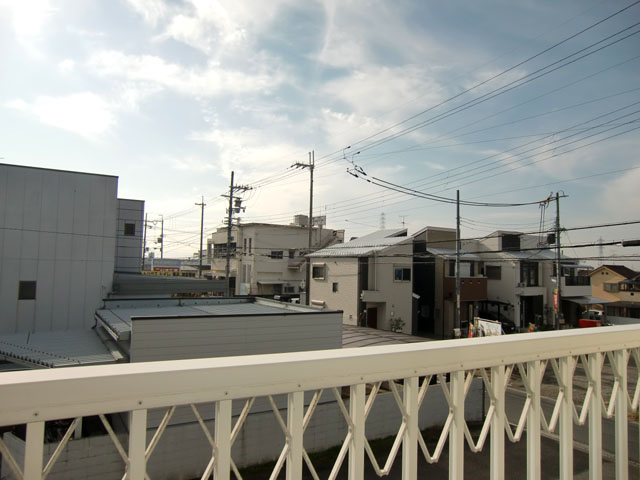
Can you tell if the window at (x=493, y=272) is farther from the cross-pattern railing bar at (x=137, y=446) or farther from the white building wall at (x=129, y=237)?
the cross-pattern railing bar at (x=137, y=446)

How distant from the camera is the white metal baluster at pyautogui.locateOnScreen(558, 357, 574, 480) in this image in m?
1.46

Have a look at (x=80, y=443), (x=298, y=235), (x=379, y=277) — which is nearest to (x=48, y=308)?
(x=80, y=443)

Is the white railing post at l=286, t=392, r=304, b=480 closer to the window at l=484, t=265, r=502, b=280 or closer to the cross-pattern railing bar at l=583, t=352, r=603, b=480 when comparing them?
the cross-pattern railing bar at l=583, t=352, r=603, b=480

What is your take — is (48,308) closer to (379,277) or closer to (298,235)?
(379,277)

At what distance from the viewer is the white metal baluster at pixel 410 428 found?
1.16 m

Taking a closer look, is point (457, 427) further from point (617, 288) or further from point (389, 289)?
point (617, 288)

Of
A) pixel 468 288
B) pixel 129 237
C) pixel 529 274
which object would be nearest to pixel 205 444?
pixel 129 237

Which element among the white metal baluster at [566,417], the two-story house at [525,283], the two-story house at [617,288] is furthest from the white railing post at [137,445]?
the two-story house at [617,288]

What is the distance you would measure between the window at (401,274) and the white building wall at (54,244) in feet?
42.6

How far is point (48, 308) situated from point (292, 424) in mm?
13949

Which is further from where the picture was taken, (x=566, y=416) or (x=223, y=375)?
(x=566, y=416)

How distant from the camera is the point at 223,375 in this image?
3.00 feet

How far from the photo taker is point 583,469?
604cm

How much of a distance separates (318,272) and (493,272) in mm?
11113
